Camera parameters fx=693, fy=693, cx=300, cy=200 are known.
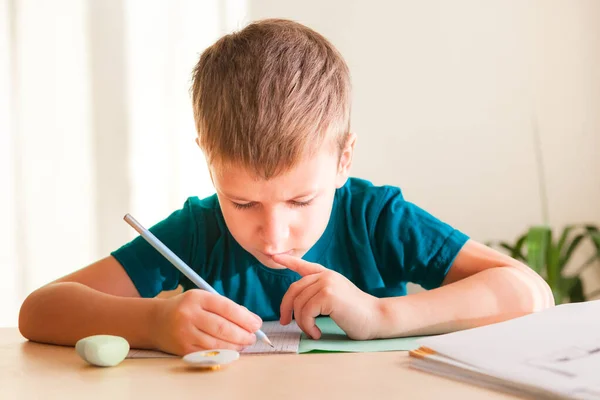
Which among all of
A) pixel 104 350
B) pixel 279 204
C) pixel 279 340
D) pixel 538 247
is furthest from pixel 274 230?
pixel 538 247

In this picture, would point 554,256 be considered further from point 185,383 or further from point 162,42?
point 185,383

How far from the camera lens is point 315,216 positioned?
911mm

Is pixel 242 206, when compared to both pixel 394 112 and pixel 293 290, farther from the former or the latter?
pixel 394 112

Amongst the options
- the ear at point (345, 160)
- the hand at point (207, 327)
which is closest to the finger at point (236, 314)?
the hand at point (207, 327)

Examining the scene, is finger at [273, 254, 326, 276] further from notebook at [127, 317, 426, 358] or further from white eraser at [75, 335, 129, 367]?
white eraser at [75, 335, 129, 367]

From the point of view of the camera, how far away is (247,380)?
0.62m

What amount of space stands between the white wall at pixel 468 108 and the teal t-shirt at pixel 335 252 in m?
0.93

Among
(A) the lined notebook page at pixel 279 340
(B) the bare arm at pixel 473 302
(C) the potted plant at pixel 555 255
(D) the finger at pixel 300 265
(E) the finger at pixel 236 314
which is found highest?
(D) the finger at pixel 300 265

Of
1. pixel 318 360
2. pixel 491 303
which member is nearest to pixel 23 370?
pixel 318 360

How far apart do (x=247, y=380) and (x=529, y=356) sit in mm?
252

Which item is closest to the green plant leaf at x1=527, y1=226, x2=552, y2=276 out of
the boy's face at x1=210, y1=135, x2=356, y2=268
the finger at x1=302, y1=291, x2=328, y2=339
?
the boy's face at x1=210, y1=135, x2=356, y2=268

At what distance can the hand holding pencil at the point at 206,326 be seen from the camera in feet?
2.44

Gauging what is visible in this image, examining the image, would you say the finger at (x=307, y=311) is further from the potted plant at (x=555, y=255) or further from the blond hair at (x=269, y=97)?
the potted plant at (x=555, y=255)

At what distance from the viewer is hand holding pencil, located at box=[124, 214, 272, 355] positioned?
2.44ft
